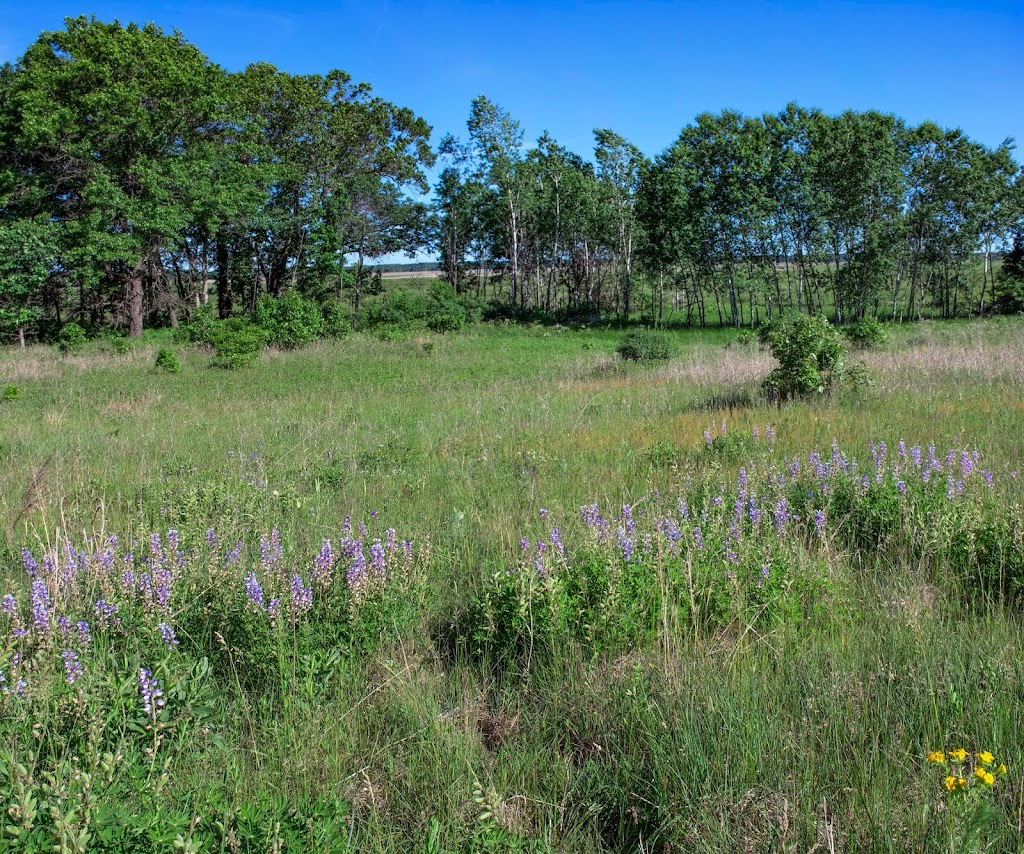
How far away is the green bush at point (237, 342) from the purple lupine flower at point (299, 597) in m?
17.4

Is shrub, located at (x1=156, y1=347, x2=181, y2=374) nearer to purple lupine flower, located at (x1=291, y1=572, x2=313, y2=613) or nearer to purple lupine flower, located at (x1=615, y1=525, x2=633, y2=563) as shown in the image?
purple lupine flower, located at (x1=291, y1=572, x2=313, y2=613)

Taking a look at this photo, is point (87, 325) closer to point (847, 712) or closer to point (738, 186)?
point (738, 186)

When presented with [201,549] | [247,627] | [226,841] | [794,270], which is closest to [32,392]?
[201,549]

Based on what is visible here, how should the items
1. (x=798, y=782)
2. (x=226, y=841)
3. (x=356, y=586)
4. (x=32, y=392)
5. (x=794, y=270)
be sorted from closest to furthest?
(x=226, y=841) → (x=798, y=782) → (x=356, y=586) → (x=32, y=392) → (x=794, y=270)

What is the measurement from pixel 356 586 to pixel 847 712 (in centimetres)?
208

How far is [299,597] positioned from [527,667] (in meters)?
1.07

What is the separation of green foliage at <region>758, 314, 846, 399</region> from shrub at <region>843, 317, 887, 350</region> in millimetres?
6605

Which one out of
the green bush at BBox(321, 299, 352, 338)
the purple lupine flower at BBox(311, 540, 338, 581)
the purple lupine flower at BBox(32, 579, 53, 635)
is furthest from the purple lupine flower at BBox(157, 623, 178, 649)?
the green bush at BBox(321, 299, 352, 338)

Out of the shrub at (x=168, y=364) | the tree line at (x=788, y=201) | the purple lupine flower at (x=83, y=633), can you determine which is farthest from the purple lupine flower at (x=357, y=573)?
the tree line at (x=788, y=201)

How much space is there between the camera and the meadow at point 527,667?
200 cm

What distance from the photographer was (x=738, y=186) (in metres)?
35.5

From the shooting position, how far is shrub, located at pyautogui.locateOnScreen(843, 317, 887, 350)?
51.8 feet

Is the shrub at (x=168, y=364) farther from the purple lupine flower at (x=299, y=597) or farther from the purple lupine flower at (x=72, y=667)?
the purple lupine flower at (x=72, y=667)

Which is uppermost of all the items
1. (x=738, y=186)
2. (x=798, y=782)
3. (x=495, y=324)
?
(x=738, y=186)
